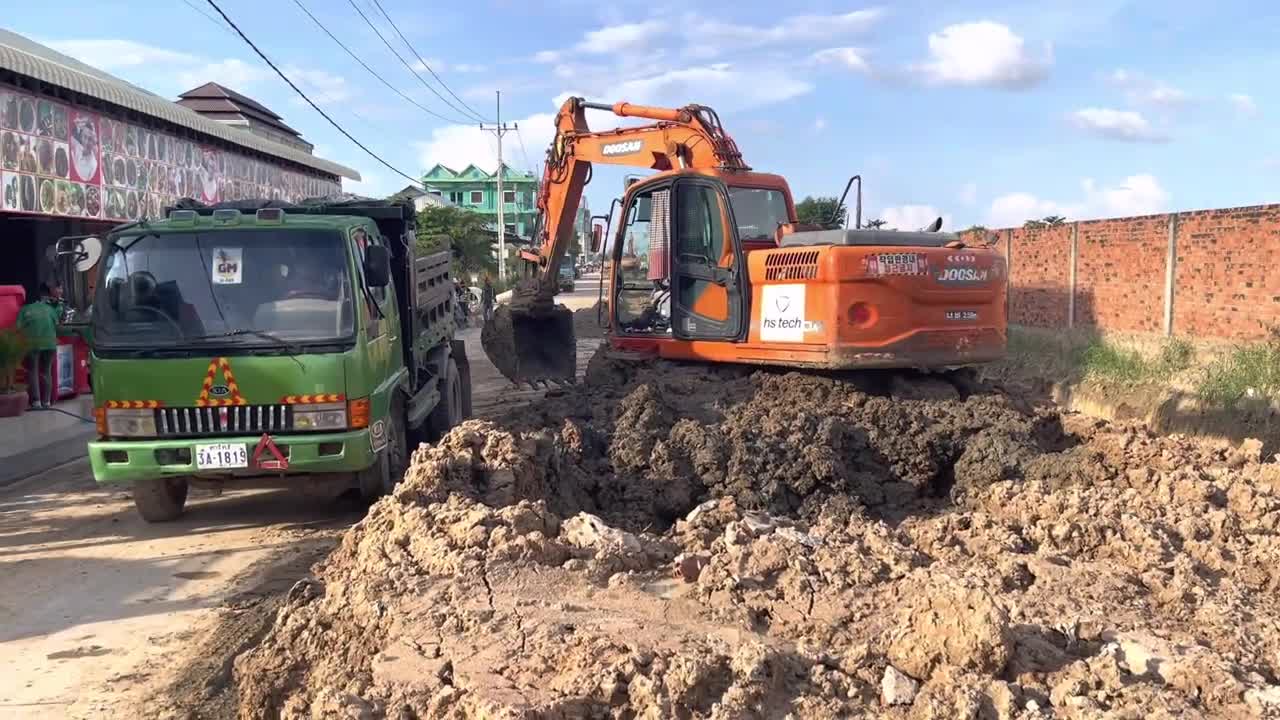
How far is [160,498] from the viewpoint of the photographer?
732 centimetres

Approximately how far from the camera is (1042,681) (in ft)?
11.8

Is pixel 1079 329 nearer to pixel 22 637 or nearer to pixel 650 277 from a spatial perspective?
pixel 650 277

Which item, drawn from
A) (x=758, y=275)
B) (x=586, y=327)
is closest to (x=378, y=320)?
(x=758, y=275)

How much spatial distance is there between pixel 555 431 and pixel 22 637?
3.37 meters

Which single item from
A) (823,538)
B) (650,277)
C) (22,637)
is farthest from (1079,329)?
(22,637)

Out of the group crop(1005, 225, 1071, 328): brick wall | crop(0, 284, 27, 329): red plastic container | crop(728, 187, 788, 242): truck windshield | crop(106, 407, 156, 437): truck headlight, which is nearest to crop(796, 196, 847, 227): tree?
crop(728, 187, 788, 242): truck windshield

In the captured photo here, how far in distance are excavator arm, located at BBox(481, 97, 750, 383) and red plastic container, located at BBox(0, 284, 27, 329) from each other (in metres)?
5.43

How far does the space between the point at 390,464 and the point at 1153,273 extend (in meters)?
12.5

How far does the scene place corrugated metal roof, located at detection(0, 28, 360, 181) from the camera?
13.0m

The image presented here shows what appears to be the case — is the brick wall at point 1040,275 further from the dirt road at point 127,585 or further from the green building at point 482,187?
the green building at point 482,187

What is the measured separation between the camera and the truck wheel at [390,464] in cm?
724

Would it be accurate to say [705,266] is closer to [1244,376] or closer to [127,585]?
[127,585]

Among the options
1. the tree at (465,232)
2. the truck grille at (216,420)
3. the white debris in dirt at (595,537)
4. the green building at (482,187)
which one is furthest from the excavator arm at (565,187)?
the green building at (482,187)

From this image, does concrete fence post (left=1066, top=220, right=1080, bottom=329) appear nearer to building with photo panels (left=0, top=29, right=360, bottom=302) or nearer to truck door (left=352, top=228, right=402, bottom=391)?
truck door (left=352, top=228, right=402, bottom=391)
